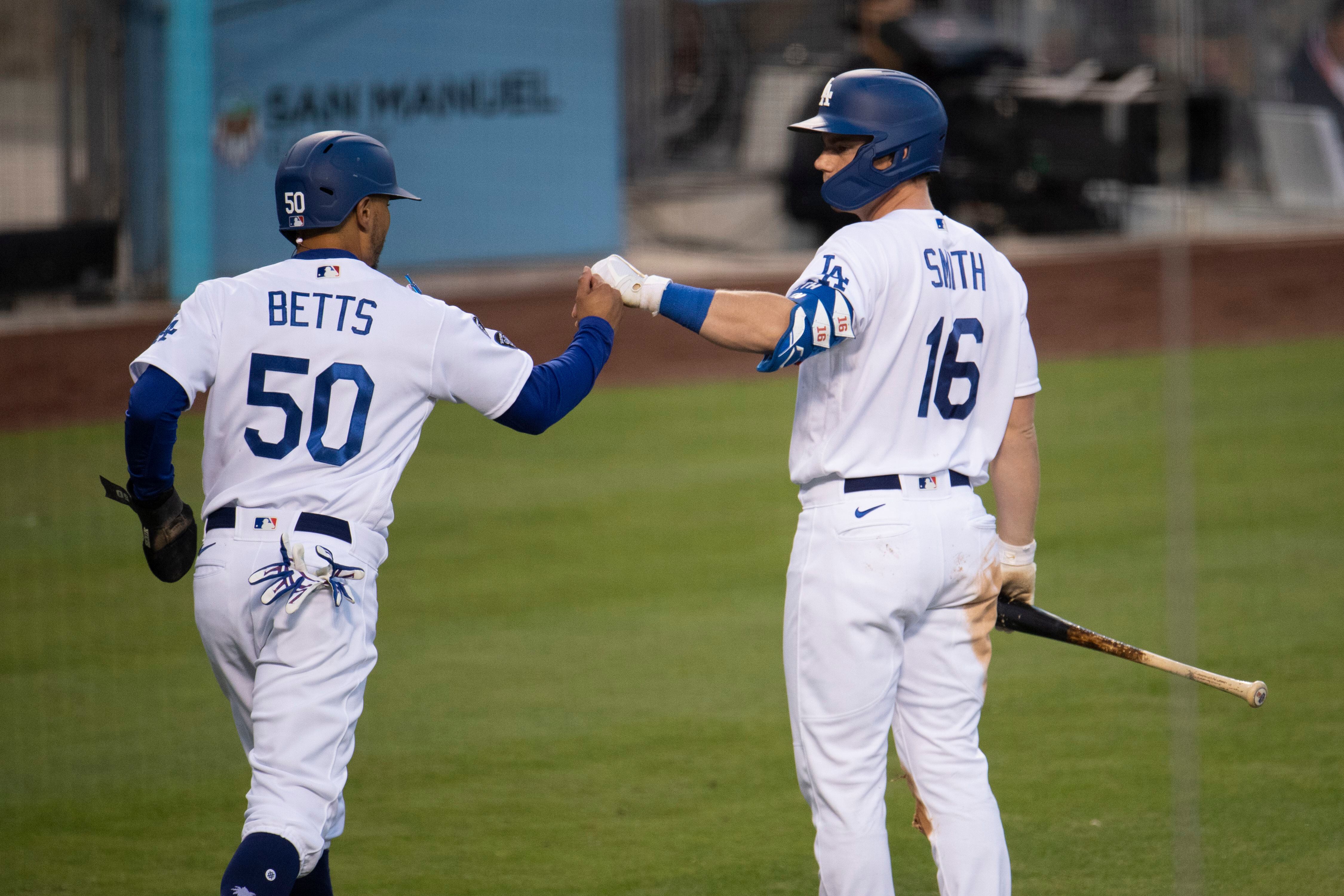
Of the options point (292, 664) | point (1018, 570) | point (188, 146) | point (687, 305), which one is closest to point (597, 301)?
point (687, 305)

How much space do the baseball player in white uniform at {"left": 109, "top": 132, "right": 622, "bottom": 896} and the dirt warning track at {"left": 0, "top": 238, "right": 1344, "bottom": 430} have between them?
8.33m

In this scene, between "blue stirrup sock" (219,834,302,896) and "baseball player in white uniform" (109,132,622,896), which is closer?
"blue stirrup sock" (219,834,302,896)

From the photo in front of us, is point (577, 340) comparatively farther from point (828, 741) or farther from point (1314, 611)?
point (1314, 611)

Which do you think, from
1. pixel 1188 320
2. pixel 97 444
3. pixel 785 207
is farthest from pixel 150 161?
pixel 1188 320

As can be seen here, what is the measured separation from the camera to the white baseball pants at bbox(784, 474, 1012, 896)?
10.5 ft

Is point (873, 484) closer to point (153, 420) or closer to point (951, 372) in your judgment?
point (951, 372)

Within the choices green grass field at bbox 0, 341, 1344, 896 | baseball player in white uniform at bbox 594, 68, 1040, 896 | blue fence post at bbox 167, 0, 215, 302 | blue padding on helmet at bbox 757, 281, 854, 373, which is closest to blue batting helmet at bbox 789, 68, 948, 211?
baseball player in white uniform at bbox 594, 68, 1040, 896

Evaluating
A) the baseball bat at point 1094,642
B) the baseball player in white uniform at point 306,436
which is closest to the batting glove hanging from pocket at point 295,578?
the baseball player in white uniform at point 306,436

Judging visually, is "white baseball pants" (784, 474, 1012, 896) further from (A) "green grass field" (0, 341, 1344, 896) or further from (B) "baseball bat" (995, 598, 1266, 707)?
(A) "green grass field" (0, 341, 1344, 896)

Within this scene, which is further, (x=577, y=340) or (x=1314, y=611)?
(x=1314, y=611)

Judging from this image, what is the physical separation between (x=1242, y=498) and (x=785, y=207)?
8227 millimetres

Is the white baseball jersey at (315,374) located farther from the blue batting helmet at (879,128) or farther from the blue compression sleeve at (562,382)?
the blue batting helmet at (879,128)

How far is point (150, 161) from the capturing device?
13.2 m

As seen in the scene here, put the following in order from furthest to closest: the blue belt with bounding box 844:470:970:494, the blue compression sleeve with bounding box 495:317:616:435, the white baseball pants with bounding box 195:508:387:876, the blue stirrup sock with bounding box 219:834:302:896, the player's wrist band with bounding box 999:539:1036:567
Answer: the player's wrist band with bounding box 999:539:1036:567
the blue compression sleeve with bounding box 495:317:616:435
the blue belt with bounding box 844:470:970:494
the white baseball pants with bounding box 195:508:387:876
the blue stirrup sock with bounding box 219:834:302:896
